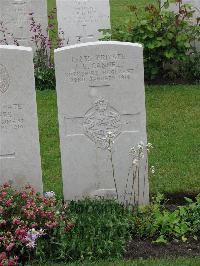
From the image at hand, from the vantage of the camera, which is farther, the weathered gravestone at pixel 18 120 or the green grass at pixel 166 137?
the green grass at pixel 166 137

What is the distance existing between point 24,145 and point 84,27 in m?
5.81

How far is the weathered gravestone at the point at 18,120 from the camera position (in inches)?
237

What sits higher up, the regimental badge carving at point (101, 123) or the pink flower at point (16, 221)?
the regimental badge carving at point (101, 123)

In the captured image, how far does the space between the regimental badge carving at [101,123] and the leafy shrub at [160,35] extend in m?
4.22

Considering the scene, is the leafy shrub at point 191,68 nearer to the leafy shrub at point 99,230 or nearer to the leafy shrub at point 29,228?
the leafy shrub at point 99,230

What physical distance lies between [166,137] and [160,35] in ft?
8.44

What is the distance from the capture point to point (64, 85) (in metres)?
6.13

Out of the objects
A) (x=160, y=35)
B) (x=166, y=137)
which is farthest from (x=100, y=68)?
(x=160, y=35)

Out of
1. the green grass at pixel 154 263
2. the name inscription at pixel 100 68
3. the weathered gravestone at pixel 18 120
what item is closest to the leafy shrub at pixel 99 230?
the green grass at pixel 154 263

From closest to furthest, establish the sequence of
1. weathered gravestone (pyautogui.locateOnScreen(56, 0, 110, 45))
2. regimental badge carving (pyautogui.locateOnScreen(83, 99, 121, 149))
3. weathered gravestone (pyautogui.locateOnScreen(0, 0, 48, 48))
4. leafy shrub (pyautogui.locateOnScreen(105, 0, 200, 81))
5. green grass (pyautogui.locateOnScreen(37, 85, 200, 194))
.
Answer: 1. regimental badge carving (pyautogui.locateOnScreen(83, 99, 121, 149))
2. green grass (pyautogui.locateOnScreen(37, 85, 200, 194))
3. leafy shrub (pyautogui.locateOnScreen(105, 0, 200, 81))
4. weathered gravestone (pyautogui.locateOnScreen(0, 0, 48, 48))
5. weathered gravestone (pyautogui.locateOnScreen(56, 0, 110, 45))

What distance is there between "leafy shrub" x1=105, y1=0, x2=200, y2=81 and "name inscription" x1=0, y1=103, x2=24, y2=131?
4.53 meters

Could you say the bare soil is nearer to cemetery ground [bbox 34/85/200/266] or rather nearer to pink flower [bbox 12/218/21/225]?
cemetery ground [bbox 34/85/200/266]

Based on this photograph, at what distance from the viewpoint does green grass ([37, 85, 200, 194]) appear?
7125mm

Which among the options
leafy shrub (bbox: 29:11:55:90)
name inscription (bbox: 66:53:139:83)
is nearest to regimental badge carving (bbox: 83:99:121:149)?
name inscription (bbox: 66:53:139:83)
